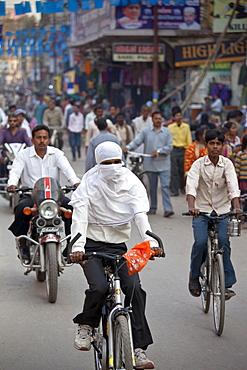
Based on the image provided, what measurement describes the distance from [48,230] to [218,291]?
73.5 inches

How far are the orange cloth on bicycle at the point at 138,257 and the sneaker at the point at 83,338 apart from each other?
614 millimetres

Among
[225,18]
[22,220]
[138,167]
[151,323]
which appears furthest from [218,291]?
[225,18]

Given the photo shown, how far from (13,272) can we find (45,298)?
122 cm

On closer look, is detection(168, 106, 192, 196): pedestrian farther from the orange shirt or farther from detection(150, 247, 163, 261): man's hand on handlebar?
detection(150, 247, 163, 261): man's hand on handlebar

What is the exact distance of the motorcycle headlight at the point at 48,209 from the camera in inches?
263

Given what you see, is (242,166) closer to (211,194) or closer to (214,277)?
(211,194)

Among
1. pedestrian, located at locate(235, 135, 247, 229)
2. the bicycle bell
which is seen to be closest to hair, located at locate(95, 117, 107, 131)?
pedestrian, located at locate(235, 135, 247, 229)

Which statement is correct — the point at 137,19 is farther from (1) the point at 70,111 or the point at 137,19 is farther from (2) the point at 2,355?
(2) the point at 2,355

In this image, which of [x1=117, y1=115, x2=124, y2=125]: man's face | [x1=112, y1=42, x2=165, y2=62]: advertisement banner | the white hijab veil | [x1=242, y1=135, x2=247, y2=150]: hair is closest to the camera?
the white hijab veil

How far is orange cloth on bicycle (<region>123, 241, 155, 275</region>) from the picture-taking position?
412 centimetres

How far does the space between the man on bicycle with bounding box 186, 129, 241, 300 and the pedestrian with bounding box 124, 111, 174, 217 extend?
17.6ft

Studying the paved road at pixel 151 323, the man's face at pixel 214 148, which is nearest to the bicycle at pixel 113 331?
the paved road at pixel 151 323

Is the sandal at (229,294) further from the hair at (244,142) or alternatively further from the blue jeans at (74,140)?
the blue jeans at (74,140)

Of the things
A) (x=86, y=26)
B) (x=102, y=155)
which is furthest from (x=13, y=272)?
(x=86, y=26)
